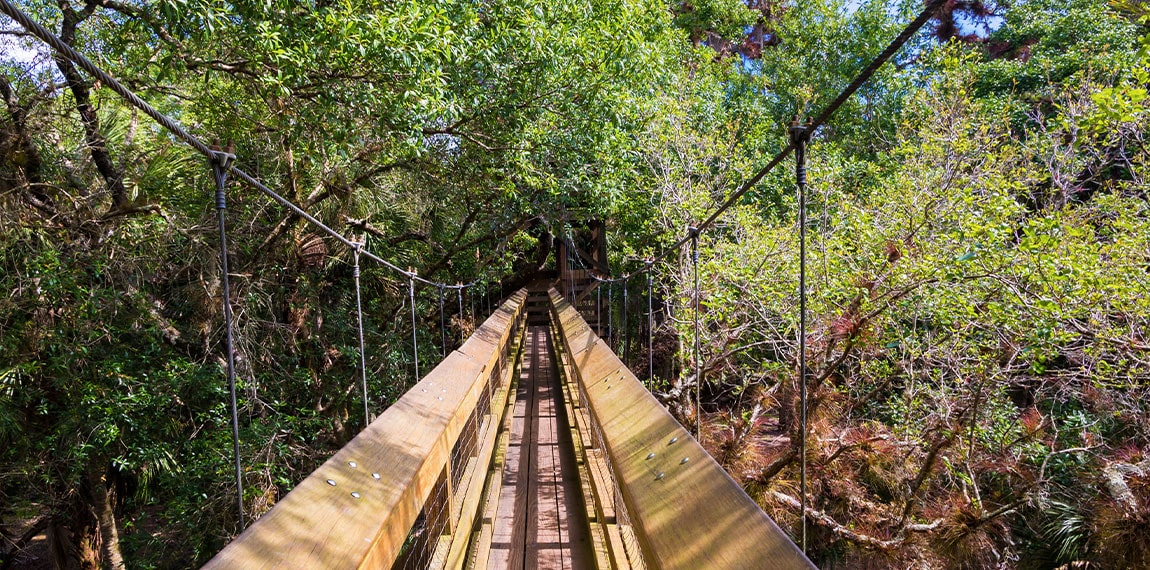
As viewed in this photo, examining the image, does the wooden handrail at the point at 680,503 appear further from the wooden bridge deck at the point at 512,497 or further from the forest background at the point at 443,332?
the forest background at the point at 443,332

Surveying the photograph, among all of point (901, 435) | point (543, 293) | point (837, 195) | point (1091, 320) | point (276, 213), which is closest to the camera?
point (1091, 320)

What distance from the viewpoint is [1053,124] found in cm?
447

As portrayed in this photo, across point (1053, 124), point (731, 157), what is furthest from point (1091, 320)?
point (731, 157)

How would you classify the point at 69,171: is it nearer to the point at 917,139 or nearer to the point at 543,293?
the point at 917,139

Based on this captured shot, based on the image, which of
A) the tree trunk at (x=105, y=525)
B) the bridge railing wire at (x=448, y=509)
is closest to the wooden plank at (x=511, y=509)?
the bridge railing wire at (x=448, y=509)

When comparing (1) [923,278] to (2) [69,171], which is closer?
(1) [923,278]

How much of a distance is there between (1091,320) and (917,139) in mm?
3836

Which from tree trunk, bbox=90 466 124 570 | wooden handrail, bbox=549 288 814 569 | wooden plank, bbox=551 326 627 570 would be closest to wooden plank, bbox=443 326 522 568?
wooden plank, bbox=551 326 627 570

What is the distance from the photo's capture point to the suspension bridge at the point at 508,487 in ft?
2.24

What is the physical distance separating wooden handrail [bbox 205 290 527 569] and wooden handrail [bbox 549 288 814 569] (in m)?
0.32

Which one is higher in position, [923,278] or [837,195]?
[837,195]

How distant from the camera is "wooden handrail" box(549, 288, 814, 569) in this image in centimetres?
61

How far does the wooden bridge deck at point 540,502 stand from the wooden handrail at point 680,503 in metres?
0.81

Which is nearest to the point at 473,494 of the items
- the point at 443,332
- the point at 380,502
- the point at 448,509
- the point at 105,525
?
the point at 448,509
